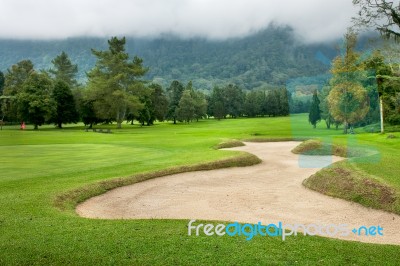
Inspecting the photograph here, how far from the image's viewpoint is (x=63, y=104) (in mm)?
81500

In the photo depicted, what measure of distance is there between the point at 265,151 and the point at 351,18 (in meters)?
19.9

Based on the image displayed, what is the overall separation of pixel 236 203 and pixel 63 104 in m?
74.3

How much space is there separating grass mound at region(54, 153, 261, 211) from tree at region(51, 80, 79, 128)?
6485cm

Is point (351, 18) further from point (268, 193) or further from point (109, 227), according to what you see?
point (109, 227)

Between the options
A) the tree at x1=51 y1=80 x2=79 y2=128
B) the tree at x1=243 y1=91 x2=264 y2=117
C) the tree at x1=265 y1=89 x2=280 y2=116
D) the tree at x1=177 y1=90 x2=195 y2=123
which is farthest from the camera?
the tree at x1=243 y1=91 x2=264 y2=117

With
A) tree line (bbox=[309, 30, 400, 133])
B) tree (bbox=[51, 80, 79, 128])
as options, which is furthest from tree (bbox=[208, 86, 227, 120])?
tree line (bbox=[309, 30, 400, 133])

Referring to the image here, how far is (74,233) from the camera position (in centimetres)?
900

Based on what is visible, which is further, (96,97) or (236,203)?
(96,97)

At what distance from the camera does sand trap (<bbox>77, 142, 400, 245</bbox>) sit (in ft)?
39.2

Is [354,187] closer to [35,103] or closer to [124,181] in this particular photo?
[124,181]

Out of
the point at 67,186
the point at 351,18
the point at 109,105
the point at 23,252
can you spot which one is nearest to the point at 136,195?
the point at 67,186

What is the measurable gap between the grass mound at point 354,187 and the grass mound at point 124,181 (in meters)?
5.89

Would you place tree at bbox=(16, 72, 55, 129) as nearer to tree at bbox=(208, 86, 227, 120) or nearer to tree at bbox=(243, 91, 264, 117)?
tree at bbox=(208, 86, 227, 120)

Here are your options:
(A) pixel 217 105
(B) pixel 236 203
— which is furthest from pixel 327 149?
(A) pixel 217 105
